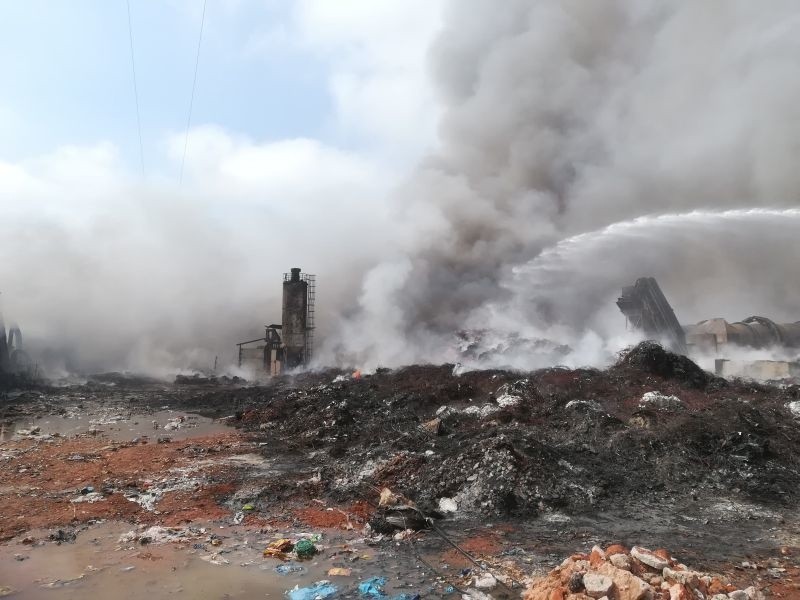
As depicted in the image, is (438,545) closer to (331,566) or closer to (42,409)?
(331,566)

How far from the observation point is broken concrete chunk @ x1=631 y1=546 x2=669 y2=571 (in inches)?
191

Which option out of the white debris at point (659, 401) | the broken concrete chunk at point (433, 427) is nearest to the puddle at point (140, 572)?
the broken concrete chunk at point (433, 427)

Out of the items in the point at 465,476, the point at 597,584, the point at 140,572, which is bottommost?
the point at 140,572

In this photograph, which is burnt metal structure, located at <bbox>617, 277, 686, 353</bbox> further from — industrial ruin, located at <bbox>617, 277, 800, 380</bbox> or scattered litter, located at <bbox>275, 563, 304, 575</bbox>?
scattered litter, located at <bbox>275, 563, 304, 575</bbox>

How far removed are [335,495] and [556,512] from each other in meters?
3.63

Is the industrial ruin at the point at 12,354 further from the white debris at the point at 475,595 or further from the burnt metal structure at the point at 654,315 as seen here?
the burnt metal structure at the point at 654,315

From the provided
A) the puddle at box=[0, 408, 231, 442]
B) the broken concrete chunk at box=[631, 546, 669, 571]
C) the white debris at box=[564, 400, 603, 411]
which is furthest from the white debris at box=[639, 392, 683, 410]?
the puddle at box=[0, 408, 231, 442]

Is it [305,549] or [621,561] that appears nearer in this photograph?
[621,561]

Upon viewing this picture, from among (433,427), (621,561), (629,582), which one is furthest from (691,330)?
(629,582)

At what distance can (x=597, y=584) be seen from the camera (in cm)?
450

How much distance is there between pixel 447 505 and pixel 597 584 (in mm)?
3987

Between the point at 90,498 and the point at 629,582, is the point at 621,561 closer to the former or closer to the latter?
the point at 629,582

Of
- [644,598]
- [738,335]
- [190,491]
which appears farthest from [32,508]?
[738,335]

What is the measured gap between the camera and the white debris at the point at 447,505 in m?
8.20
